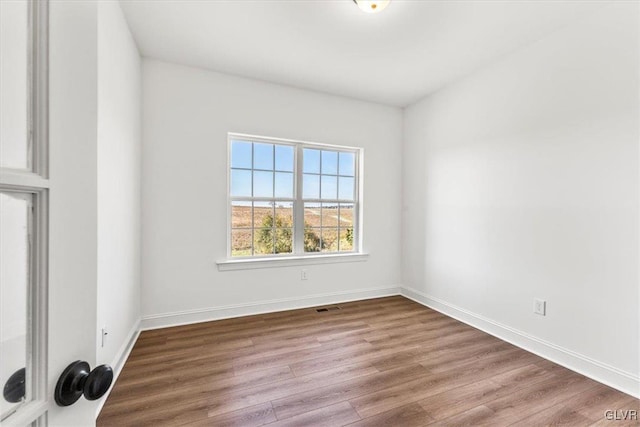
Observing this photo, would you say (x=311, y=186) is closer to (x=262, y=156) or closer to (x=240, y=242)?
(x=262, y=156)

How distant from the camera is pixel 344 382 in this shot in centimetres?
196

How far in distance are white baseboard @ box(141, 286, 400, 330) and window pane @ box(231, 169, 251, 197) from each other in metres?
1.27

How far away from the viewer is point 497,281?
2.74 metres

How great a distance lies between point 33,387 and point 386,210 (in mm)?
3736

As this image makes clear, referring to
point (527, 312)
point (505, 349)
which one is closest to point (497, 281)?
point (527, 312)

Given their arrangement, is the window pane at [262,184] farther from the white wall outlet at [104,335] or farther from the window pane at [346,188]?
the white wall outlet at [104,335]

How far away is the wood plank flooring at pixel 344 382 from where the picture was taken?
1.64 m

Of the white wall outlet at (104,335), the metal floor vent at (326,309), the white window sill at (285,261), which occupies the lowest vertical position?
the metal floor vent at (326,309)

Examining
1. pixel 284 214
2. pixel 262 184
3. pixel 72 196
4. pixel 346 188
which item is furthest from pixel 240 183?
pixel 72 196

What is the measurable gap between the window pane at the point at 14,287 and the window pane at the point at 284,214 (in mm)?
2955

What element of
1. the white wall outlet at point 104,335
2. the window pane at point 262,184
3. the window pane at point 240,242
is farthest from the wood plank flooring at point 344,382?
the window pane at point 262,184

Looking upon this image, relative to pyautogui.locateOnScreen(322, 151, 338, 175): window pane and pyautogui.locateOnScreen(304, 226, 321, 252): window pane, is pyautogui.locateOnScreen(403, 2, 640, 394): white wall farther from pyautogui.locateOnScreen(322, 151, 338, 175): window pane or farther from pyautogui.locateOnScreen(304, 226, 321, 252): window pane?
pyautogui.locateOnScreen(304, 226, 321, 252): window pane

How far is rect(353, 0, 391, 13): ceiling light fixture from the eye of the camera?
6.29 ft

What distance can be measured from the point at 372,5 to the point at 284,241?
2.48 meters
